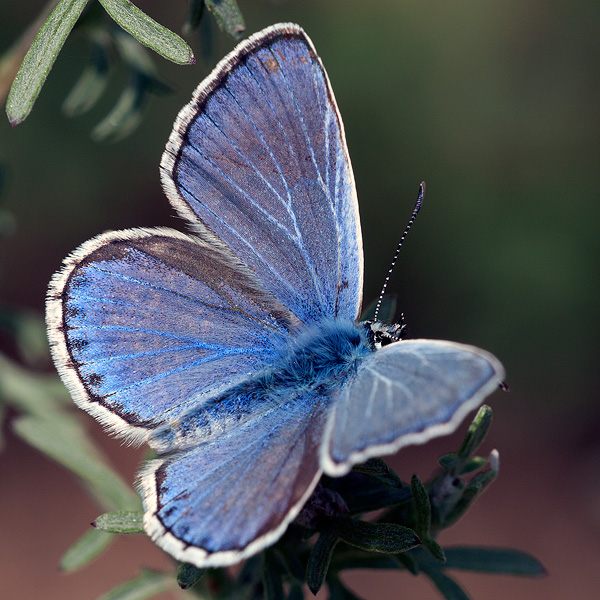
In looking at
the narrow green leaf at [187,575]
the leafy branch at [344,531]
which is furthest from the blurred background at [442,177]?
the narrow green leaf at [187,575]

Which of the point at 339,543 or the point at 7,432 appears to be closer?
the point at 339,543

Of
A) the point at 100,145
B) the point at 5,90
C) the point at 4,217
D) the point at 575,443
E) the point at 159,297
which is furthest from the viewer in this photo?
the point at 575,443

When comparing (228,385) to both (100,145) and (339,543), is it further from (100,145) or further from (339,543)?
(100,145)

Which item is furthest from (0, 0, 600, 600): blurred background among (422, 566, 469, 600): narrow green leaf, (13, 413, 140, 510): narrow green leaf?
(422, 566, 469, 600): narrow green leaf

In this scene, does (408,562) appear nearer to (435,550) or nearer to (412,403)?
(435,550)

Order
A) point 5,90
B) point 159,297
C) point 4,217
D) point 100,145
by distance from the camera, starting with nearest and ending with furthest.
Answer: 1. point 159,297
2. point 5,90
3. point 4,217
4. point 100,145

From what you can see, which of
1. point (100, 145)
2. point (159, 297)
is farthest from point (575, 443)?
point (159, 297)

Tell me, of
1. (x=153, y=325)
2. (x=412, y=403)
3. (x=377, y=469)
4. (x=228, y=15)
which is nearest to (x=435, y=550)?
(x=377, y=469)
